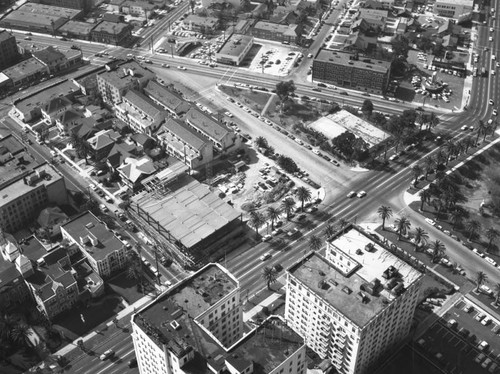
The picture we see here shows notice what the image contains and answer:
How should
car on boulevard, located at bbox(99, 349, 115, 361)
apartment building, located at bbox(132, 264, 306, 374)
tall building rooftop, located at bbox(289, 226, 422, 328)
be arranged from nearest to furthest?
apartment building, located at bbox(132, 264, 306, 374), tall building rooftop, located at bbox(289, 226, 422, 328), car on boulevard, located at bbox(99, 349, 115, 361)

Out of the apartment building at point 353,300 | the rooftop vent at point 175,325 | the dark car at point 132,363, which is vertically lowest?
the dark car at point 132,363

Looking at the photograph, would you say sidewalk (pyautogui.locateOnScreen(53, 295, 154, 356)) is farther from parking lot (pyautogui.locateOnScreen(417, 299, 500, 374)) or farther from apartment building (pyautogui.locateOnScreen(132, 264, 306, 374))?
parking lot (pyautogui.locateOnScreen(417, 299, 500, 374))

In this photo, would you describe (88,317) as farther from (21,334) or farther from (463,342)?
(463,342)

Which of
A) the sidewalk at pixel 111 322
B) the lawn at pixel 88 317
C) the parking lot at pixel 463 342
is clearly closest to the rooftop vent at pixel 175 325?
the sidewalk at pixel 111 322

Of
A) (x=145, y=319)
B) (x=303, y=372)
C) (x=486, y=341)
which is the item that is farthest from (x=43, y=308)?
(x=486, y=341)

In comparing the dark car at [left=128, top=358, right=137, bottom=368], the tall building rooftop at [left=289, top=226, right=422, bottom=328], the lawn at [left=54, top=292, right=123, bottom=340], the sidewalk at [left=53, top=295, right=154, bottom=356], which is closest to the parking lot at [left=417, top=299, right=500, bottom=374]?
the tall building rooftop at [left=289, top=226, right=422, bottom=328]

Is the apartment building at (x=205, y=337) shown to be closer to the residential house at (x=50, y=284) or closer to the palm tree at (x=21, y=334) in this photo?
the residential house at (x=50, y=284)

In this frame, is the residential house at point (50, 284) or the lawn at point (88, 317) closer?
the residential house at point (50, 284)
